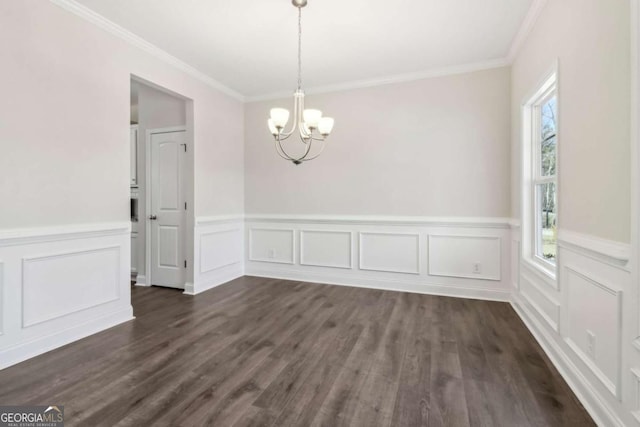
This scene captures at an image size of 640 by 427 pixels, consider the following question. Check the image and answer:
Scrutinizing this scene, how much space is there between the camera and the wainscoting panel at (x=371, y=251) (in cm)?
366

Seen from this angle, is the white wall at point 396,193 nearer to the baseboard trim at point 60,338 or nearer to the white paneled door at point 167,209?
the white paneled door at point 167,209

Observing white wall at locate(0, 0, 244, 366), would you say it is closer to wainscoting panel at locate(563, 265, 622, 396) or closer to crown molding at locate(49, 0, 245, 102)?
crown molding at locate(49, 0, 245, 102)

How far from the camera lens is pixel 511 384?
6.43 ft

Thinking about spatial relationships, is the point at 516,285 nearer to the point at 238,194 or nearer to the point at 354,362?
the point at 354,362

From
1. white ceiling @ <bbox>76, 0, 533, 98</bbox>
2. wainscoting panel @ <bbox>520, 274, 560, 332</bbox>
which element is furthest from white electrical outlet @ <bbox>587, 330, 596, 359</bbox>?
white ceiling @ <bbox>76, 0, 533, 98</bbox>

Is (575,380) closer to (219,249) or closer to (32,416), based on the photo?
(32,416)

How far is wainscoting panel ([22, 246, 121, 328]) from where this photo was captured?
2.31 meters

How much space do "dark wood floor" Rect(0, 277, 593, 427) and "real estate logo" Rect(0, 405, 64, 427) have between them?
0.17 ft

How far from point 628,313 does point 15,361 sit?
148 inches

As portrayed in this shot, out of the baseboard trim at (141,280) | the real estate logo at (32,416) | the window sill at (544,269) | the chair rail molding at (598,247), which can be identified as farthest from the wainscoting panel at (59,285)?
the window sill at (544,269)

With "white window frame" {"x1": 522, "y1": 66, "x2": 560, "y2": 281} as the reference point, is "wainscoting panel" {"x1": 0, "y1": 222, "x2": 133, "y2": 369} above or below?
below

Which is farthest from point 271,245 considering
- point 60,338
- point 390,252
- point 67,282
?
point 60,338

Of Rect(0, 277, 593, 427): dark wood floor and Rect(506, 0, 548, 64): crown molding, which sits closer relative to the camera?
Rect(0, 277, 593, 427): dark wood floor

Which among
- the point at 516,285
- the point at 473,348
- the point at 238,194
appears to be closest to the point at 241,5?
the point at 238,194
